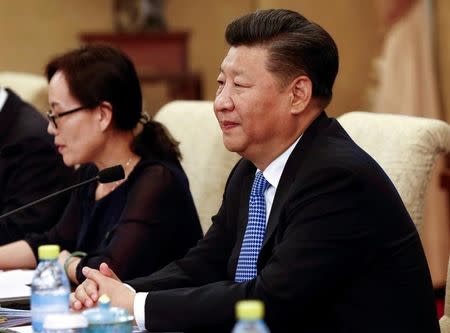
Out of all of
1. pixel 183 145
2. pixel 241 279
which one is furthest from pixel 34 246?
pixel 241 279

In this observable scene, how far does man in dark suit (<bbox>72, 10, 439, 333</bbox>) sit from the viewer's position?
2.12m

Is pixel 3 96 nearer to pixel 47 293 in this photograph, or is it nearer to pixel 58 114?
pixel 58 114

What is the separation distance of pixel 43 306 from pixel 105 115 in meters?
1.17

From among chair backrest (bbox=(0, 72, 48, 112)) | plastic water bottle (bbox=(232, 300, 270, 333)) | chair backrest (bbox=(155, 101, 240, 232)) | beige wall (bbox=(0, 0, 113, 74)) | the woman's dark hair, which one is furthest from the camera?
beige wall (bbox=(0, 0, 113, 74))

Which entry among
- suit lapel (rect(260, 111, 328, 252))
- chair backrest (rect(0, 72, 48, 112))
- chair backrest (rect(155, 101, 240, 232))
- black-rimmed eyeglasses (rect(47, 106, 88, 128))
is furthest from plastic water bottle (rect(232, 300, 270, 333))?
chair backrest (rect(0, 72, 48, 112))

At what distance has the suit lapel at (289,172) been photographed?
2.24 m

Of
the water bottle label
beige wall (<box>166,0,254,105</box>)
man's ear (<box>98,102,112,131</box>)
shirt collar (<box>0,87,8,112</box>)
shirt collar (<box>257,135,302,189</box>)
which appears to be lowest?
beige wall (<box>166,0,254,105</box>)

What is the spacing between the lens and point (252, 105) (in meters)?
2.33

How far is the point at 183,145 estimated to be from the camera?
3.57 m

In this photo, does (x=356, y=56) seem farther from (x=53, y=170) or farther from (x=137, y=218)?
(x=137, y=218)

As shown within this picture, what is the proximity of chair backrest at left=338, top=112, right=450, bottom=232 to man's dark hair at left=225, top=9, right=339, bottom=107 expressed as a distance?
1.57ft

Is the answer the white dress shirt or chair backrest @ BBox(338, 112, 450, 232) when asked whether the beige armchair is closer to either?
chair backrest @ BBox(338, 112, 450, 232)

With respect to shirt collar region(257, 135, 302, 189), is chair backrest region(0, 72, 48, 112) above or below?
below

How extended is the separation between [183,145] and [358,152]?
1.39 meters
